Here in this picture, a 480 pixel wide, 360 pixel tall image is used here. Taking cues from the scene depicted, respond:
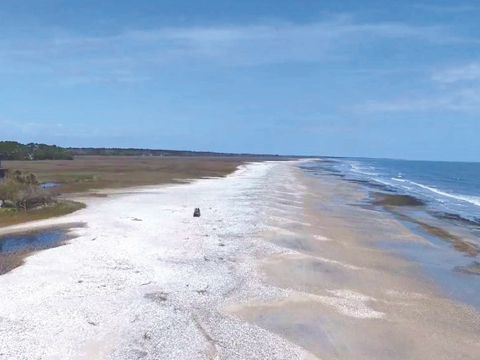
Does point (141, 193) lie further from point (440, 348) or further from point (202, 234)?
point (440, 348)

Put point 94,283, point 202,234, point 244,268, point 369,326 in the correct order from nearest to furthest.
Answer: point 369,326 → point 94,283 → point 244,268 → point 202,234

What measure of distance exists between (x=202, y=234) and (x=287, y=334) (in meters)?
11.9

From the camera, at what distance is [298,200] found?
42.1 meters

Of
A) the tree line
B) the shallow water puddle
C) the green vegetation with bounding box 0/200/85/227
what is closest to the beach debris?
the shallow water puddle

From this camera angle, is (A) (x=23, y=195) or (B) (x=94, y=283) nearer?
(B) (x=94, y=283)

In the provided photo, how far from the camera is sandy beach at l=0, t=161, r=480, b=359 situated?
37.5ft

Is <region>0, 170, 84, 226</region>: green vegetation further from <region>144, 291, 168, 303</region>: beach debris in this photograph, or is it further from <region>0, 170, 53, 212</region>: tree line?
<region>144, 291, 168, 303</region>: beach debris

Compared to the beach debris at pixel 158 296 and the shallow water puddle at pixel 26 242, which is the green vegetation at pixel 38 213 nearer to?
the shallow water puddle at pixel 26 242

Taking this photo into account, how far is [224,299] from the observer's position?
1463 cm

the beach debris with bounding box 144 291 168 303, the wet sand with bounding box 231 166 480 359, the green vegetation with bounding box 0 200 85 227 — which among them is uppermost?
the green vegetation with bounding box 0 200 85 227

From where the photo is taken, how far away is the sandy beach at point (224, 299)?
11.4 m

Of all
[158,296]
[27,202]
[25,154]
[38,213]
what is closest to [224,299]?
[158,296]

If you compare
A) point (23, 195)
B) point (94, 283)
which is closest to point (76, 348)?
point (94, 283)

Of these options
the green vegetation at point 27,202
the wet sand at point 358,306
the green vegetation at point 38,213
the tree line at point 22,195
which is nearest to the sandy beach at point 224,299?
the wet sand at point 358,306
